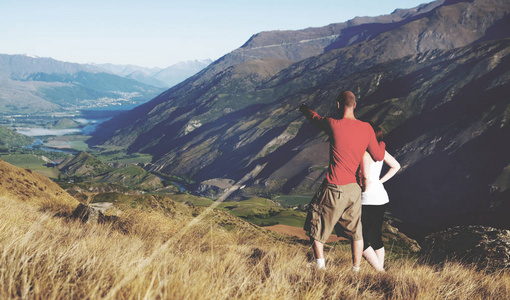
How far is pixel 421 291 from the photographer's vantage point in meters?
3.89

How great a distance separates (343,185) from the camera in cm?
541

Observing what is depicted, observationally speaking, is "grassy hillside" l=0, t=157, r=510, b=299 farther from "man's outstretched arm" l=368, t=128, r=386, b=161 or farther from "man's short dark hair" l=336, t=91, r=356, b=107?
"man's short dark hair" l=336, t=91, r=356, b=107

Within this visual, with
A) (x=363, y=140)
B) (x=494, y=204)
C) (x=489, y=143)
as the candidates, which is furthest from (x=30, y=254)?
(x=489, y=143)

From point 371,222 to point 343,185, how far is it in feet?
3.80

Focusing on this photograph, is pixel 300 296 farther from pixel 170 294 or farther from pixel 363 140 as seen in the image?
pixel 363 140

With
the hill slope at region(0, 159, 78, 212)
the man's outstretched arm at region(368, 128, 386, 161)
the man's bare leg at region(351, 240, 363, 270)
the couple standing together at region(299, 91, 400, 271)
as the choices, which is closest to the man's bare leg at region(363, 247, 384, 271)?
the couple standing together at region(299, 91, 400, 271)

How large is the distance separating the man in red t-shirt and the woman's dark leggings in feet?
1.26

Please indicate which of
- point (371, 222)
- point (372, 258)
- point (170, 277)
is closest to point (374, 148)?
point (371, 222)

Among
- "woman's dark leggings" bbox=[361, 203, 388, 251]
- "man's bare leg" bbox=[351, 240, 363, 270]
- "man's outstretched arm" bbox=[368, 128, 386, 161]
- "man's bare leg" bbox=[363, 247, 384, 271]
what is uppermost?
"man's outstretched arm" bbox=[368, 128, 386, 161]

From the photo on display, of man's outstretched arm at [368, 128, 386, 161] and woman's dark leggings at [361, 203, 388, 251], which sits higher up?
man's outstretched arm at [368, 128, 386, 161]

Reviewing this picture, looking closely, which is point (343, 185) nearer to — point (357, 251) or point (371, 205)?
point (371, 205)

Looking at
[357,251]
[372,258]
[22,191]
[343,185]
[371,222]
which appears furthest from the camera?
[22,191]

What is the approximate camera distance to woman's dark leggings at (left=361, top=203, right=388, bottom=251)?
233 inches

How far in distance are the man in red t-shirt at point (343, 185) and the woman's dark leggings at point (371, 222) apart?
1.26ft
